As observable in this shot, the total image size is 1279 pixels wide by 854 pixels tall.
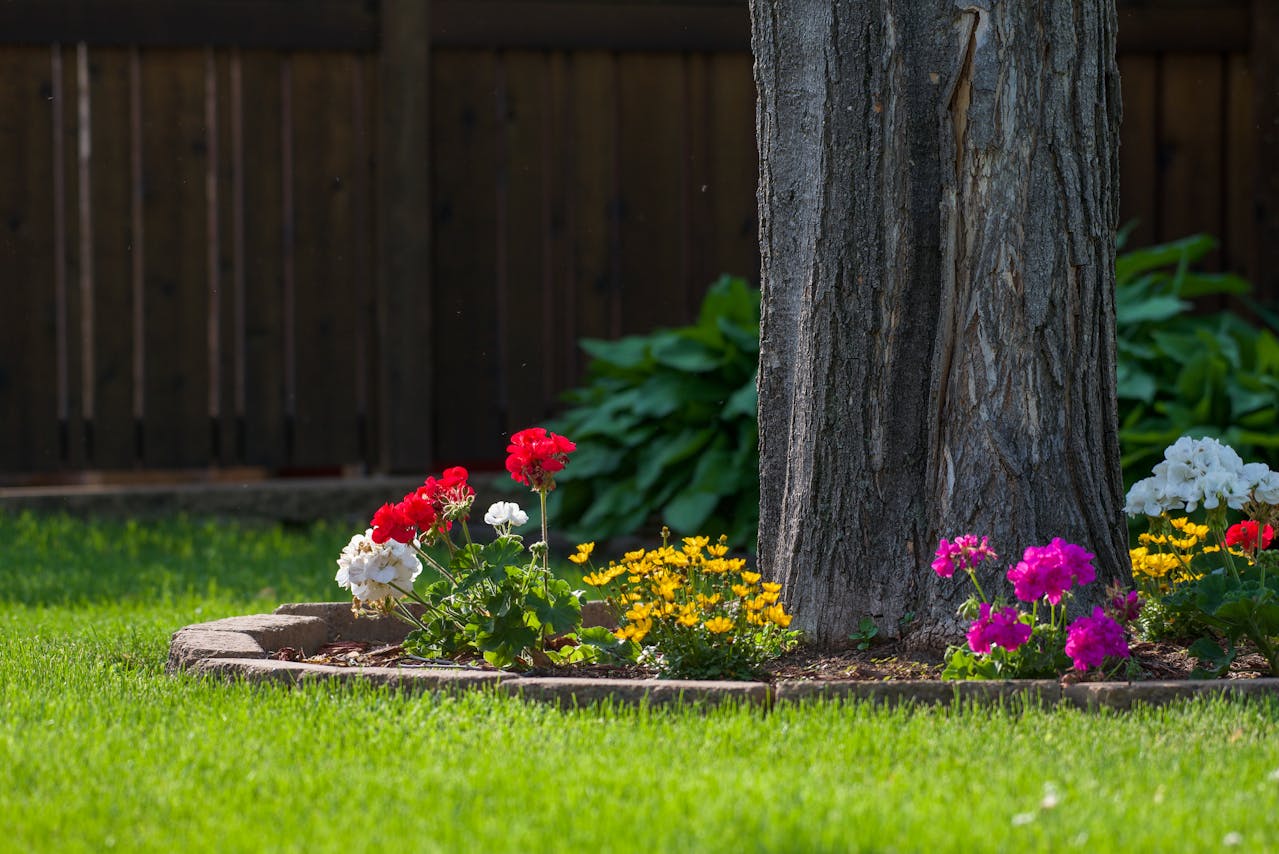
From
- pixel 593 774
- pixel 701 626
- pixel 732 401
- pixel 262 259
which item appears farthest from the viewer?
pixel 262 259

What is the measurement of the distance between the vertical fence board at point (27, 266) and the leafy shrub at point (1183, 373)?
457cm

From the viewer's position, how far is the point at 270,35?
6.91 meters

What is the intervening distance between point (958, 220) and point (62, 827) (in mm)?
2165

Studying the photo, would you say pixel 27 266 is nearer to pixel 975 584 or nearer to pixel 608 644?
pixel 608 644

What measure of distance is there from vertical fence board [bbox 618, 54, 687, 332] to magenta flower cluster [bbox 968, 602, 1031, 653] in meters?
4.39

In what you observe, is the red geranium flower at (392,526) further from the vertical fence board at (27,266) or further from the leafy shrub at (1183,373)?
the vertical fence board at (27,266)

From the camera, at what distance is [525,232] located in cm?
716

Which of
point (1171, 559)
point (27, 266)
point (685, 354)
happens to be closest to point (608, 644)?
point (1171, 559)

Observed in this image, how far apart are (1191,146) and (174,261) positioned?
15.9ft

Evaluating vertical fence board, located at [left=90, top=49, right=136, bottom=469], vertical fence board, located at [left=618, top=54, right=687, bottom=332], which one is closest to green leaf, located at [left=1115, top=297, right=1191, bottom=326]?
vertical fence board, located at [left=618, top=54, right=687, bottom=332]

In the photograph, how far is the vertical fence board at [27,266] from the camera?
22.5ft

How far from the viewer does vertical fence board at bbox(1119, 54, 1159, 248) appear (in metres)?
7.45

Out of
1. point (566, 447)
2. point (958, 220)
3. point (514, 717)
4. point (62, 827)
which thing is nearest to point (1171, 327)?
point (958, 220)

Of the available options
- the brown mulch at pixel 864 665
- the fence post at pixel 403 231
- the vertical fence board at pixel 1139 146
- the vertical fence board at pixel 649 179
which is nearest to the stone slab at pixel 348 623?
the brown mulch at pixel 864 665
